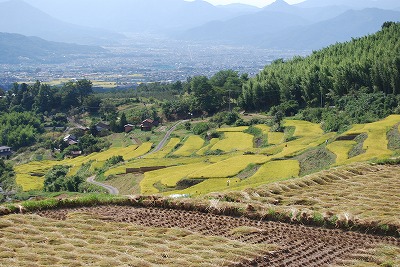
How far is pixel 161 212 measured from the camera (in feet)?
42.0

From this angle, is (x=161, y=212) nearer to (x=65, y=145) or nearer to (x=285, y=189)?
(x=285, y=189)

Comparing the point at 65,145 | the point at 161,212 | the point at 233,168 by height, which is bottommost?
the point at 65,145

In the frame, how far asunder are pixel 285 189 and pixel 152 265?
7.20 metres

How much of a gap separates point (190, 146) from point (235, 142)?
11.9ft

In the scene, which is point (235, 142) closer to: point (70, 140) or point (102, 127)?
→ point (70, 140)

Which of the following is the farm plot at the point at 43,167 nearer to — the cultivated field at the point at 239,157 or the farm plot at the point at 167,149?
the cultivated field at the point at 239,157

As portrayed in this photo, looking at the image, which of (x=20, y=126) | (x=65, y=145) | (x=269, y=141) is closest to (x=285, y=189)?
(x=269, y=141)

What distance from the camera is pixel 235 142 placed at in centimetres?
3906

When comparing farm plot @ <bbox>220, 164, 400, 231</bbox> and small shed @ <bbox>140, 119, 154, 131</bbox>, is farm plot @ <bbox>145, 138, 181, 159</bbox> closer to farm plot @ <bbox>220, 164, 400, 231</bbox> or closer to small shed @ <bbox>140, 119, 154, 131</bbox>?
small shed @ <bbox>140, 119, 154, 131</bbox>

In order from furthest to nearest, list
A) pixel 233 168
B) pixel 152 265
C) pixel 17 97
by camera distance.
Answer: pixel 17 97
pixel 233 168
pixel 152 265

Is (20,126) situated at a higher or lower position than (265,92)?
lower

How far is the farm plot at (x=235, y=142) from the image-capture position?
121 ft

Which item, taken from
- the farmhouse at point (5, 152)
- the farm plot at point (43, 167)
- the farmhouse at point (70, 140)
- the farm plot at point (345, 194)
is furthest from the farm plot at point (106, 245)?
the farmhouse at point (5, 152)

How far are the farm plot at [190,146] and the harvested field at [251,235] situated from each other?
25.3 meters
